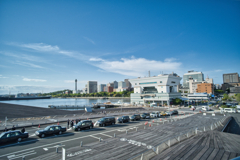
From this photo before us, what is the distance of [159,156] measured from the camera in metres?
9.53

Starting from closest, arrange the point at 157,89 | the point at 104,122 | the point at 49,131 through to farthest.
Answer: the point at 49,131
the point at 104,122
the point at 157,89

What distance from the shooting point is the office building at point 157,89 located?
8794 cm

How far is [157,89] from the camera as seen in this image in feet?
303

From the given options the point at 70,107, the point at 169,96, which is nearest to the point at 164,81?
the point at 169,96

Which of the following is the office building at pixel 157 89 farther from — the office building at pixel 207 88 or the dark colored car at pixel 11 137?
the office building at pixel 207 88

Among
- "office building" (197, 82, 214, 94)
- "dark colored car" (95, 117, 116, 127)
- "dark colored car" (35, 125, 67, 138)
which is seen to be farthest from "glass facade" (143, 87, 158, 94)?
"office building" (197, 82, 214, 94)

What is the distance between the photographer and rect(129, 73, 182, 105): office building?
87.9 m

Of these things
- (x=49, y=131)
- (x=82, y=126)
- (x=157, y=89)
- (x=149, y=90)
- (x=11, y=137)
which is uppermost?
(x=157, y=89)

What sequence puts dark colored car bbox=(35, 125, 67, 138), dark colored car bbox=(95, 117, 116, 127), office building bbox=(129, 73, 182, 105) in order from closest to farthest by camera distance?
dark colored car bbox=(35, 125, 67, 138)
dark colored car bbox=(95, 117, 116, 127)
office building bbox=(129, 73, 182, 105)

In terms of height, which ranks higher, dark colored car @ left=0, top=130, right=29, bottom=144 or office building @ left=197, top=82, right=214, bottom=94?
office building @ left=197, top=82, right=214, bottom=94

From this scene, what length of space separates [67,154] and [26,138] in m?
11.5

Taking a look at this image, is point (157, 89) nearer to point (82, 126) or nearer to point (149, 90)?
point (149, 90)

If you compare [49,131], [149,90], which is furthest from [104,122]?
[149,90]

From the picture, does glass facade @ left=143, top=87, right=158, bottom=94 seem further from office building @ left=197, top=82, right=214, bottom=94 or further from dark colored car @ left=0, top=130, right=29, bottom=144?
office building @ left=197, top=82, right=214, bottom=94
